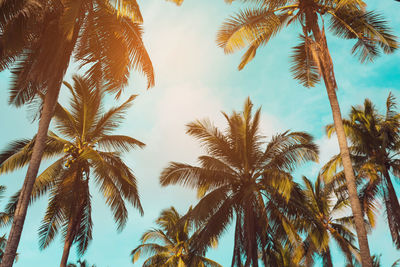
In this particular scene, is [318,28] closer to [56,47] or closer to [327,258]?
[56,47]

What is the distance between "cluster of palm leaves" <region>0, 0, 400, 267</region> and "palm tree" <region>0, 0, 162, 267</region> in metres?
0.03

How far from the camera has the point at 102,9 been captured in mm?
10195

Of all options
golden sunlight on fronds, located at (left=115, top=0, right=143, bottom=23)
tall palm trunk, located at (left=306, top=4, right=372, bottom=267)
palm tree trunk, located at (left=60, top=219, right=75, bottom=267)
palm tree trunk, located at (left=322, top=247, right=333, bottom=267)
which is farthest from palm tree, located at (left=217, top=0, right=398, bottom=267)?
palm tree trunk, located at (left=322, top=247, right=333, bottom=267)

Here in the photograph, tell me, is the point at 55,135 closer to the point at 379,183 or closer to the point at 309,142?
the point at 309,142

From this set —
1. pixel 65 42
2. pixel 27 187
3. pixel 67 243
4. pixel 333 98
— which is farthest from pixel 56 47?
pixel 333 98

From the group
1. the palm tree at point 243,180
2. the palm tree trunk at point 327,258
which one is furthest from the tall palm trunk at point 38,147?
the palm tree trunk at point 327,258

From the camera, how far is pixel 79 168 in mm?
13805

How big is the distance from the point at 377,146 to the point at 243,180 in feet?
25.8

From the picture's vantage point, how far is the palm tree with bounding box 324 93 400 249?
→ 57.1 feet

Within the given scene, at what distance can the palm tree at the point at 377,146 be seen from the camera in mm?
17406

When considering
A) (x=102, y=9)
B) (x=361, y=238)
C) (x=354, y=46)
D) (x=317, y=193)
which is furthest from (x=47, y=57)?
(x=317, y=193)

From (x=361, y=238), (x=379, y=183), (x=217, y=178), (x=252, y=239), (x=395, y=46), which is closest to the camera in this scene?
(x=361, y=238)

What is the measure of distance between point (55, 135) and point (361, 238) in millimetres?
11977

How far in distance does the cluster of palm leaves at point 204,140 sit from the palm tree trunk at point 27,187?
0.03 m
